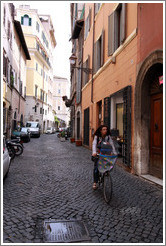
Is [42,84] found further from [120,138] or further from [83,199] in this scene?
[83,199]

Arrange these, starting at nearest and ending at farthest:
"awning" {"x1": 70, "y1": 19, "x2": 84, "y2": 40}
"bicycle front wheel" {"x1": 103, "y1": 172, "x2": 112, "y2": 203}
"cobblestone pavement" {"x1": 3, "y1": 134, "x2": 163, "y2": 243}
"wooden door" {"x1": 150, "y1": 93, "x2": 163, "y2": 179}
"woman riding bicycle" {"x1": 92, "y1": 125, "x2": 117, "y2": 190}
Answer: "cobblestone pavement" {"x1": 3, "y1": 134, "x2": 163, "y2": 243} → "bicycle front wheel" {"x1": 103, "y1": 172, "x2": 112, "y2": 203} → "woman riding bicycle" {"x1": 92, "y1": 125, "x2": 117, "y2": 190} → "wooden door" {"x1": 150, "y1": 93, "x2": 163, "y2": 179} → "awning" {"x1": 70, "y1": 19, "x2": 84, "y2": 40}

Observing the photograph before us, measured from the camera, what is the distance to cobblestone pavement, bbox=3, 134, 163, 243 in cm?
313

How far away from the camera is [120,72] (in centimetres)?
873

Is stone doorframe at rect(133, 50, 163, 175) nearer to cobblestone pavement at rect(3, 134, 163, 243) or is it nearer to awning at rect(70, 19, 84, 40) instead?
cobblestone pavement at rect(3, 134, 163, 243)

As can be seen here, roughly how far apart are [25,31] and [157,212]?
38.5 meters

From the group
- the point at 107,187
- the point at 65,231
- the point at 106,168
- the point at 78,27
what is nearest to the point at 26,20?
the point at 78,27

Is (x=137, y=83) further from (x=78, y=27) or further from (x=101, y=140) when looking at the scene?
(x=78, y=27)

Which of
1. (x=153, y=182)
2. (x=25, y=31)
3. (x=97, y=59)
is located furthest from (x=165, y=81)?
(x=25, y=31)

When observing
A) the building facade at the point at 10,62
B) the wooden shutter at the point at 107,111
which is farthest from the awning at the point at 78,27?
the wooden shutter at the point at 107,111

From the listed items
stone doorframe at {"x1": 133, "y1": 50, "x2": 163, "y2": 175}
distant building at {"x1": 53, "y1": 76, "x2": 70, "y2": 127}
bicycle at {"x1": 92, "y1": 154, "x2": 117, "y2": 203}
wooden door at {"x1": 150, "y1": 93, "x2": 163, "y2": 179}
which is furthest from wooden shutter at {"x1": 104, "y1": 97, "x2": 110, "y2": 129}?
distant building at {"x1": 53, "y1": 76, "x2": 70, "y2": 127}

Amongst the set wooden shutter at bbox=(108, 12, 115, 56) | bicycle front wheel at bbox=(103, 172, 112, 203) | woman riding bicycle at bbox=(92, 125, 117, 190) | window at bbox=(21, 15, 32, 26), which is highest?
window at bbox=(21, 15, 32, 26)

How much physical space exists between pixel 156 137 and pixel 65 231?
4.00 meters

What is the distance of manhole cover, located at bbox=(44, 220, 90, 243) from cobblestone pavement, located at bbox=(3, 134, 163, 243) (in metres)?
0.10

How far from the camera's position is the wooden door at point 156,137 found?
6059 millimetres
